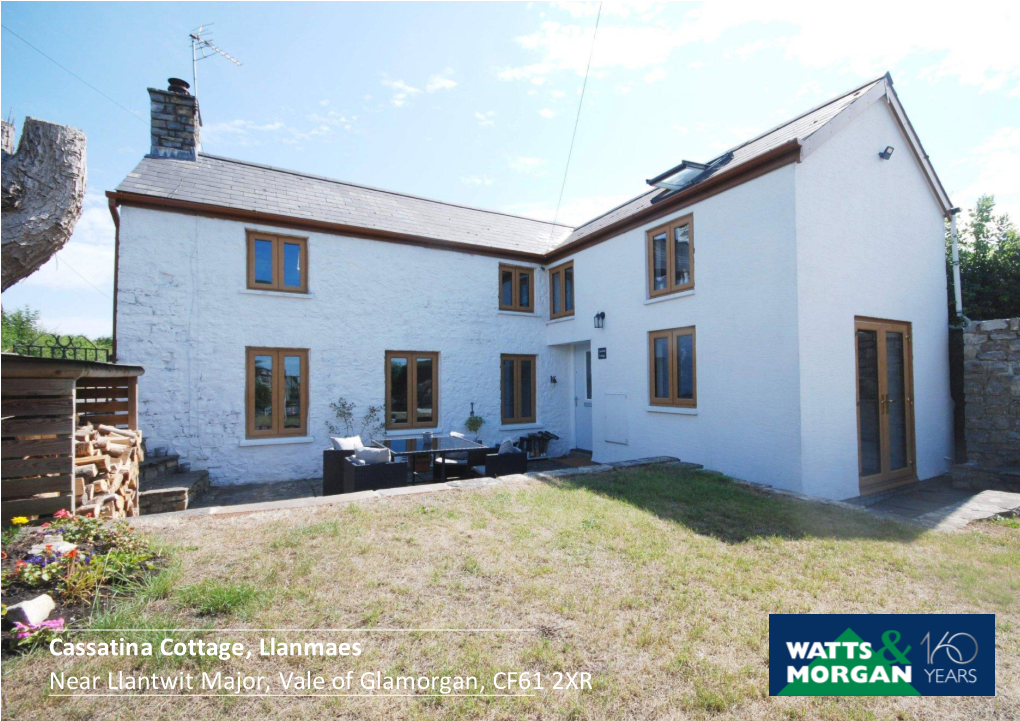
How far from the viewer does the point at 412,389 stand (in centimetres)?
1090

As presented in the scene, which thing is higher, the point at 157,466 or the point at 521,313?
the point at 521,313

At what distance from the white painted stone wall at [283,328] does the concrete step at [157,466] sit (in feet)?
1.03

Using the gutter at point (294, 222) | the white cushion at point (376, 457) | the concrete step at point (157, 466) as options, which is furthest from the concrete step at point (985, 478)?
the concrete step at point (157, 466)

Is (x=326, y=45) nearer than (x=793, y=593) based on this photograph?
No

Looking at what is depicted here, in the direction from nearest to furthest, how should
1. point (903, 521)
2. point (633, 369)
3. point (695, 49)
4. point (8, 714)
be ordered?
point (8, 714), point (903, 521), point (695, 49), point (633, 369)

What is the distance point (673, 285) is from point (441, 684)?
7.95 m

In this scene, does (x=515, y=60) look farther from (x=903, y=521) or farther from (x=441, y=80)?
(x=903, y=521)

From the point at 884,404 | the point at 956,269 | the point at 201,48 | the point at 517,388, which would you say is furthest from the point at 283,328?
the point at 956,269

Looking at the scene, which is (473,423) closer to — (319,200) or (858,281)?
(319,200)

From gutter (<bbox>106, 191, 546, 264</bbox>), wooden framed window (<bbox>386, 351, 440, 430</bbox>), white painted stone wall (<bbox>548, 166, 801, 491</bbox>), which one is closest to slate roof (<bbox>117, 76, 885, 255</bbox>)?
gutter (<bbox>106, 191, 546, 264</bbox>)

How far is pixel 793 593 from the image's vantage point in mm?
3330

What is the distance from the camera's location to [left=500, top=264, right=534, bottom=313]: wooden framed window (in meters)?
12.4

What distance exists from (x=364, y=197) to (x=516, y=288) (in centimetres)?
453

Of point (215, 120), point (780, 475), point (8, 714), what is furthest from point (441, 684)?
point (215, 120)
